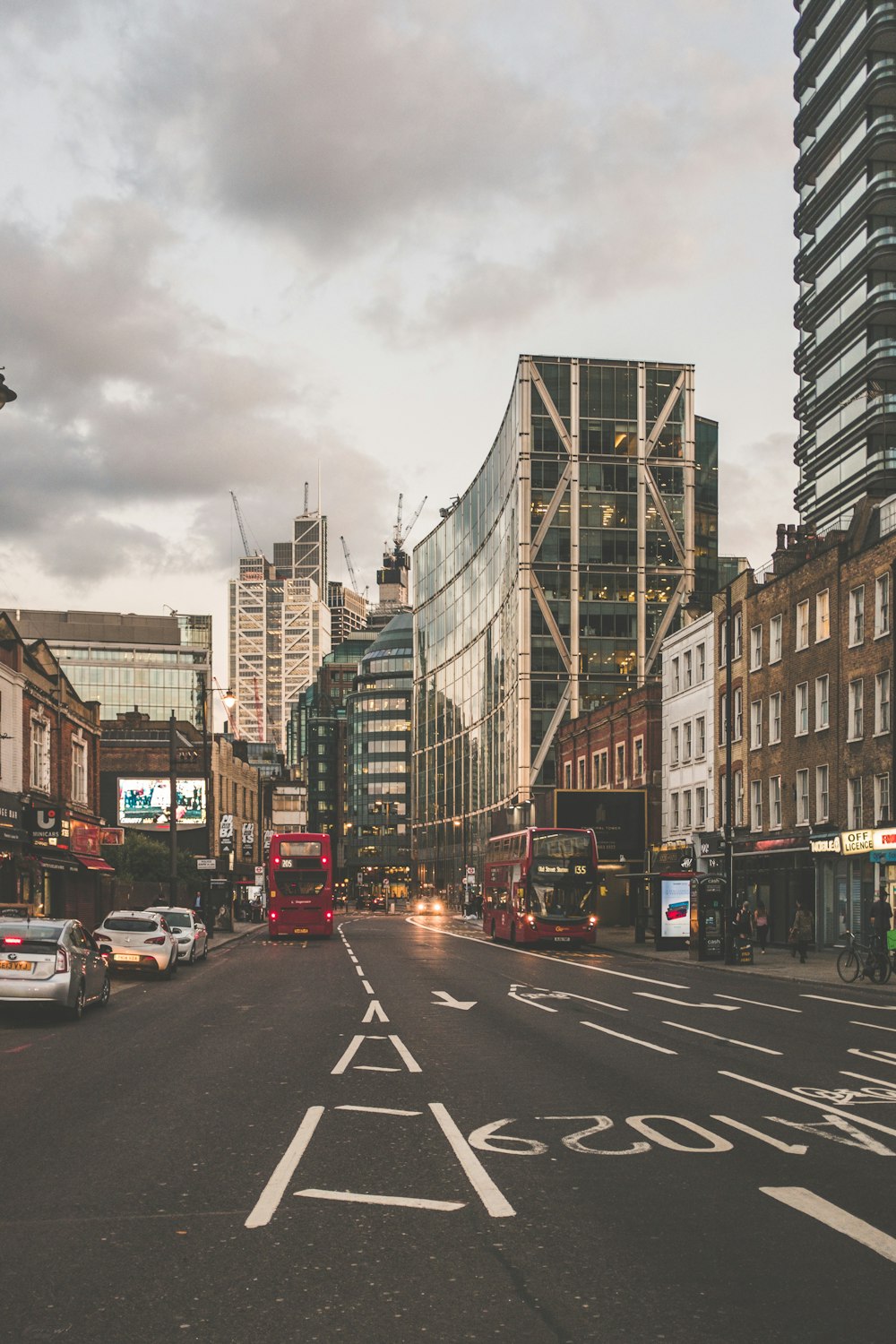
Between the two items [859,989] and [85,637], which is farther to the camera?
[85,637]

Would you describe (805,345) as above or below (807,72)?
below

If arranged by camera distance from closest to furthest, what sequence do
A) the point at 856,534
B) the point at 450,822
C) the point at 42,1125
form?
the point at 42,1125, the point at 856,534, the point at 450,822

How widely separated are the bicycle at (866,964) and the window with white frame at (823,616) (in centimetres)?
1516

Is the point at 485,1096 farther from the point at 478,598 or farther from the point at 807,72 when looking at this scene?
the point at 478,598

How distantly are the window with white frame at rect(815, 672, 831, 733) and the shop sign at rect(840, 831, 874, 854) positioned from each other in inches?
205

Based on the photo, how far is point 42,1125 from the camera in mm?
11961

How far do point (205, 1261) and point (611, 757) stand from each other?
231ft

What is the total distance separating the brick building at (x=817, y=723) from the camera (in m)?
42.0

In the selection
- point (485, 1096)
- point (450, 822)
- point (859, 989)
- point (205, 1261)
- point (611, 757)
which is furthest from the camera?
point (450, 822)

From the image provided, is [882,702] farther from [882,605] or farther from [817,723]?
[817,723]

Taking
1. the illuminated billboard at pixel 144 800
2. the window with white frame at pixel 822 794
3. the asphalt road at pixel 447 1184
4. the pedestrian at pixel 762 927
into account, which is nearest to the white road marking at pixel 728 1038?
the asphalt road at pixel 447 1184

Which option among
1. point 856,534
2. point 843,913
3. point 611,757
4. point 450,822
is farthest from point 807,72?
point 450,822

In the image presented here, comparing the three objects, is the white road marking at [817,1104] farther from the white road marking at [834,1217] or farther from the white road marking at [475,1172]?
the white road marking at [475,1172]

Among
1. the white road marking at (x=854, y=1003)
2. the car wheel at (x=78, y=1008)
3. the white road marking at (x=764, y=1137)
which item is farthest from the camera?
the white road marking at (x=854, y=1003)
